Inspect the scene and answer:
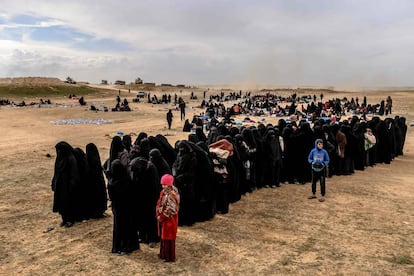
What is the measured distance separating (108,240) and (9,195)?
14.7 feet

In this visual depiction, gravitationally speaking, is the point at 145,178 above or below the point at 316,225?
above

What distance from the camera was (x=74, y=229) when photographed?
8.19 metres

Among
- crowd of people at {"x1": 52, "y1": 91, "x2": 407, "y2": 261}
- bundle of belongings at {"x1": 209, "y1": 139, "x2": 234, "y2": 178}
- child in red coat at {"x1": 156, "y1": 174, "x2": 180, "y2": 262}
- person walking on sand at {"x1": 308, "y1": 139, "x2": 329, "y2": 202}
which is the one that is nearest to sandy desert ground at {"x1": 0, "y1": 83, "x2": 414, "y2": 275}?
crowd of people at {"x1": 52, "y1": 91, "x2": 407, "y2": 261}

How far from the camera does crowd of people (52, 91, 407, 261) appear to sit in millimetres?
6922

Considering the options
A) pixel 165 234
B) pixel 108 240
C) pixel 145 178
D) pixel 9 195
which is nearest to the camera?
pixel 165 234

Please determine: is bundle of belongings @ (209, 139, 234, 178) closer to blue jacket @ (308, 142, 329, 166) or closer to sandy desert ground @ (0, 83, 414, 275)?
sandy desert ground @ (0, 83, 414, 275)

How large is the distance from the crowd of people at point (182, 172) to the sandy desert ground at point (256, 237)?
32 cm

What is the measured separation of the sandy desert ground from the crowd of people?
1.05 ft

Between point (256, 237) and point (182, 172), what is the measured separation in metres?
1.78

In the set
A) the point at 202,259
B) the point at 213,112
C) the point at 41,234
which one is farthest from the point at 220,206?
the point at 213,112

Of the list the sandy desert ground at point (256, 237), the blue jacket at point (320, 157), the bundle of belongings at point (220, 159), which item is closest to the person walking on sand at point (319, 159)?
the blue jacket at point (320, 157)

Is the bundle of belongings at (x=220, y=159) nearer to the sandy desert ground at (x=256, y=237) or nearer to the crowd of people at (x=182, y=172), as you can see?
the crowd of people at (x=182, y=172)

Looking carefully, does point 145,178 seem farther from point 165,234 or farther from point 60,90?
point 60,90

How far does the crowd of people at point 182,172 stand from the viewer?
6.92 meters
